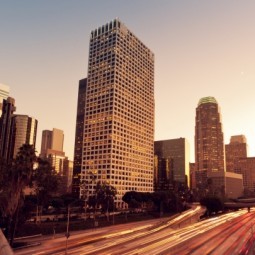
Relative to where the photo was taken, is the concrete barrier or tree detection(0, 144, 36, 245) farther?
tree detection(0, 144, 36, 245)

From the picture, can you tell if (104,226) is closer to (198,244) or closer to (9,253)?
(198,244)

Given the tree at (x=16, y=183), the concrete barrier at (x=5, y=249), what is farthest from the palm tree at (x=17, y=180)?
the concrete barrier at (x=5, y=249)

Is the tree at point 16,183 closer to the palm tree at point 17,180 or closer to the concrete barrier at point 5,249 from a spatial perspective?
the palm tree at point 17,180

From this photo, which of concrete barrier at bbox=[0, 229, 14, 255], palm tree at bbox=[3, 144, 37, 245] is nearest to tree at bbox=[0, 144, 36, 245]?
palm tree at bbox=[3, 144, 37, 245]

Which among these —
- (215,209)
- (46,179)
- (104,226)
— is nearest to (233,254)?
(104,226)

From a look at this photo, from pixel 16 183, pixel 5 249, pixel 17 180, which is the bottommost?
pixel 5 249

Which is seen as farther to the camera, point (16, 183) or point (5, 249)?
point (16, 183)

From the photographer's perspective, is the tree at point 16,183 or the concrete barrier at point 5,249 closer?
the concrete barrier at point 5,249

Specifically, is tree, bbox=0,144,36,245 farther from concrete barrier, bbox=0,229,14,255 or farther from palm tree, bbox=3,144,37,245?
concrete barrier, bbox=0,229,14,255

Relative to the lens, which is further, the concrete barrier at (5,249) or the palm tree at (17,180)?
the palm tree at (17,180)

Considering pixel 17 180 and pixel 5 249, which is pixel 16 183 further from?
pixel 5 249

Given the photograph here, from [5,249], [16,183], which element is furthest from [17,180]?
[5,249]

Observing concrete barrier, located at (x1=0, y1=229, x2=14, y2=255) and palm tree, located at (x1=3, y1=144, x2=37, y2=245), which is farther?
palm tree, located at (x1=3, y1=144, x2=37, y2=245)

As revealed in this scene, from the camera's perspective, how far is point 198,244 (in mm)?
66250
